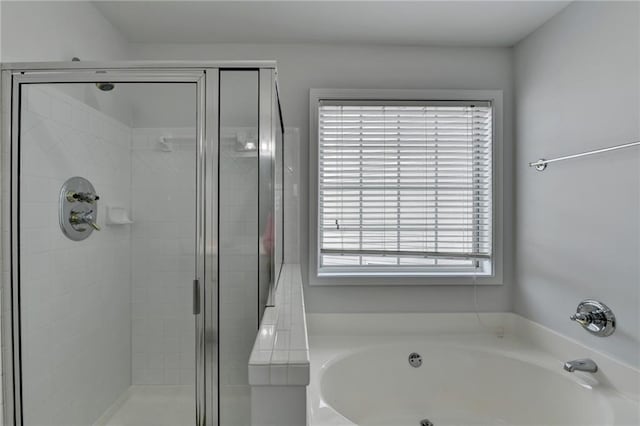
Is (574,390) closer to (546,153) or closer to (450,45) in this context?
(546,153)

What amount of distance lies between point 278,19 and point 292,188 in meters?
0.90

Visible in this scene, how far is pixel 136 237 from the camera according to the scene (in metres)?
1.28

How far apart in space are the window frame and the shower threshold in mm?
975

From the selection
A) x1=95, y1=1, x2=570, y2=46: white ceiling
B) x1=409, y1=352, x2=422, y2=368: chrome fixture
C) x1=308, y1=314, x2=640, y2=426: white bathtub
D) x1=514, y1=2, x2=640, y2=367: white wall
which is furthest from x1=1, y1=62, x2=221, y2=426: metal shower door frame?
x1=514, y1=2, x2=640, y2=367: white wall

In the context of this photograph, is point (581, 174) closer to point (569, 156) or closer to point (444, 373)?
point (569, 156)

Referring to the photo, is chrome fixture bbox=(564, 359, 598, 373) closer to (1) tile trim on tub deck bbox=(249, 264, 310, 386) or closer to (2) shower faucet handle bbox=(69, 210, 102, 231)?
(1) tile trim on tub deck bbox=(249, 264, 310, 386)

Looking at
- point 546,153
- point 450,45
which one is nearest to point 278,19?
point 450,45

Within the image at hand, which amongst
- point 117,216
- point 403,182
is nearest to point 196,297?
point 117,216

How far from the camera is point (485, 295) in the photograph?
213cm

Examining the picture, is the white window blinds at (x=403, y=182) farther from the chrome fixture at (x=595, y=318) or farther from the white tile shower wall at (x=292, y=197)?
the chrome fixture at (x=595, y=318)

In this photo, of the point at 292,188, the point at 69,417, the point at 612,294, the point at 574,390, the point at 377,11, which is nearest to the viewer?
the point at 69,417

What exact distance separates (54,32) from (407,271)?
2111 millimetres

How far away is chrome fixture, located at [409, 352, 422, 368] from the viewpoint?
1938mm

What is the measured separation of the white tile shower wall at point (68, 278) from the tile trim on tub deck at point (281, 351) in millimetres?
628
